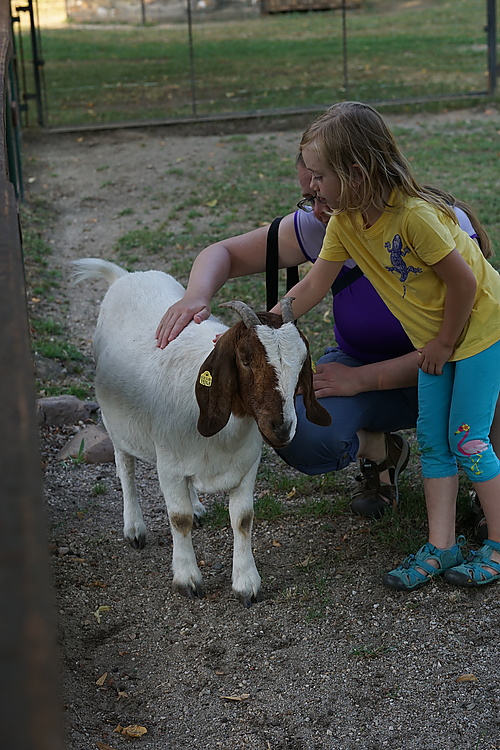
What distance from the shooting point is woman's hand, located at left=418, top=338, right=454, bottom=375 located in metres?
3.12

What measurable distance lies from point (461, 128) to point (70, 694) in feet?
33.6

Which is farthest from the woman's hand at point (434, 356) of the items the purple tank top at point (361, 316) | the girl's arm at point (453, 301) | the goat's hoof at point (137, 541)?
the goat's hoof at point (137, 541)

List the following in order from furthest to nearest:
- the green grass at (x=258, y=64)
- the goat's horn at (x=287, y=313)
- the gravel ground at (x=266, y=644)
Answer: the green grass at (x=258, y=64) → the goat's horn at (x=287, y=313) → the gravel ground at (x=266, y=644)

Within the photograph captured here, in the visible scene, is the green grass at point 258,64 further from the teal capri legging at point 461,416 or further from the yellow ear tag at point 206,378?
the yellow ear tag at point 206,378

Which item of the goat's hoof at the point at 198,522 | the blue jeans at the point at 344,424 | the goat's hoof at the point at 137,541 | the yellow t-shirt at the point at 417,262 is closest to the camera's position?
the yellow t-shirt at the point at 417,262

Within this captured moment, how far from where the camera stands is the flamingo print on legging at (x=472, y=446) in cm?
323

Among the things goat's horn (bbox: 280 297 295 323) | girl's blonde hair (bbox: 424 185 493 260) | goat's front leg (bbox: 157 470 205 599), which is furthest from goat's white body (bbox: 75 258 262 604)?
girl's blonde hair (bbox: 424 185 493 260)

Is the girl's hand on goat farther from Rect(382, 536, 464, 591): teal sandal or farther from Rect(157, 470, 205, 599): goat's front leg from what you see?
Rect(382, 536, 464, 591): teal sandal

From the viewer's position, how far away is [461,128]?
1149 centimetres

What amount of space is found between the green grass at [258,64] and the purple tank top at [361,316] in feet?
30.2

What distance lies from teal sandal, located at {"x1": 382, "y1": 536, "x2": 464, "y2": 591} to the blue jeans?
51cm

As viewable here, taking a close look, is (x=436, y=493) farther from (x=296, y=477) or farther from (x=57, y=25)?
(x=57, y=25)

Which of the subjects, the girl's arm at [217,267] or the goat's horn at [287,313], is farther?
the girl's arm at [217,267]

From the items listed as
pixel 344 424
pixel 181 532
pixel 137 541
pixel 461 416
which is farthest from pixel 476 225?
pixel 137 541
